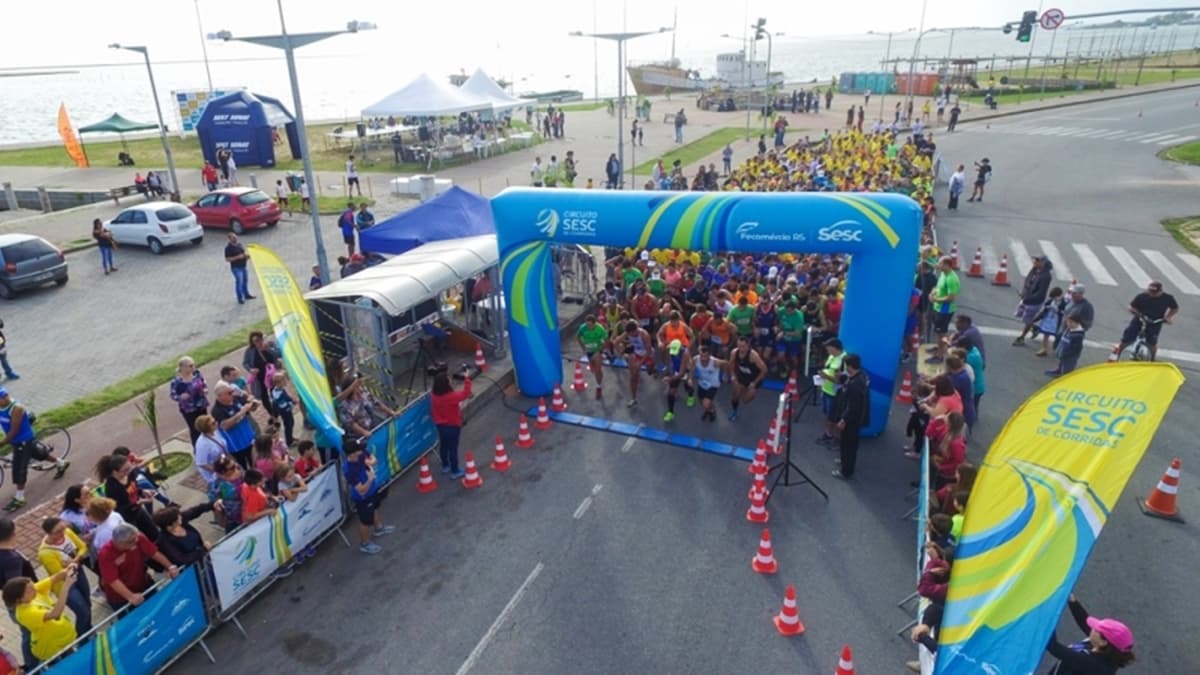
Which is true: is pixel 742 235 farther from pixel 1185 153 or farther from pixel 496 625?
pixel 1185 153

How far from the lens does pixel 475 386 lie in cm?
1282

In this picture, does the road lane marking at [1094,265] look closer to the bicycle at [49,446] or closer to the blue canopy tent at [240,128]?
the bicycle at [49,446]

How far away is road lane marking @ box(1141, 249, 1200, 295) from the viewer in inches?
675

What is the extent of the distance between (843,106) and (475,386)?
5721cm

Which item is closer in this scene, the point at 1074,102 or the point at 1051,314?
the point at 1051,314

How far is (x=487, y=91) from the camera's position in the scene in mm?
39531

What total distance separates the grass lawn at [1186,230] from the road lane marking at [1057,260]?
369cm

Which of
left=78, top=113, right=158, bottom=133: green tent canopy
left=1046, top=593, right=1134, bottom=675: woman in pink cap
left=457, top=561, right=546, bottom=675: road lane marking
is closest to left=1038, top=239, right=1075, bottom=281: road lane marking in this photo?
left=1046, top=593, right=1134, bottom=675: woman in pink cap

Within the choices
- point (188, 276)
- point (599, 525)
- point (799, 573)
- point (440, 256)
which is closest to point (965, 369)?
point (799, 573)

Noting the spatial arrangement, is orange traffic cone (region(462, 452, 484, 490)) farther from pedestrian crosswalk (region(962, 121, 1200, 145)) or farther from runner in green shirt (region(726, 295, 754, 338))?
pedestrian crosswalk (region(962, 121, 1200, 145))

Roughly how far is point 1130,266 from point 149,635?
74.6 feet

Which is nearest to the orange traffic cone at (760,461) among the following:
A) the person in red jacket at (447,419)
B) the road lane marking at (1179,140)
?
the person in red jacket at (447,419)

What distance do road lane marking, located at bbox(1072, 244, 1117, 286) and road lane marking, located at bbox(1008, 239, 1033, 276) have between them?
1344mm

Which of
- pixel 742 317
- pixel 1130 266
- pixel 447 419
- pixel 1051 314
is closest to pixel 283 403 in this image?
pixel 447 419
